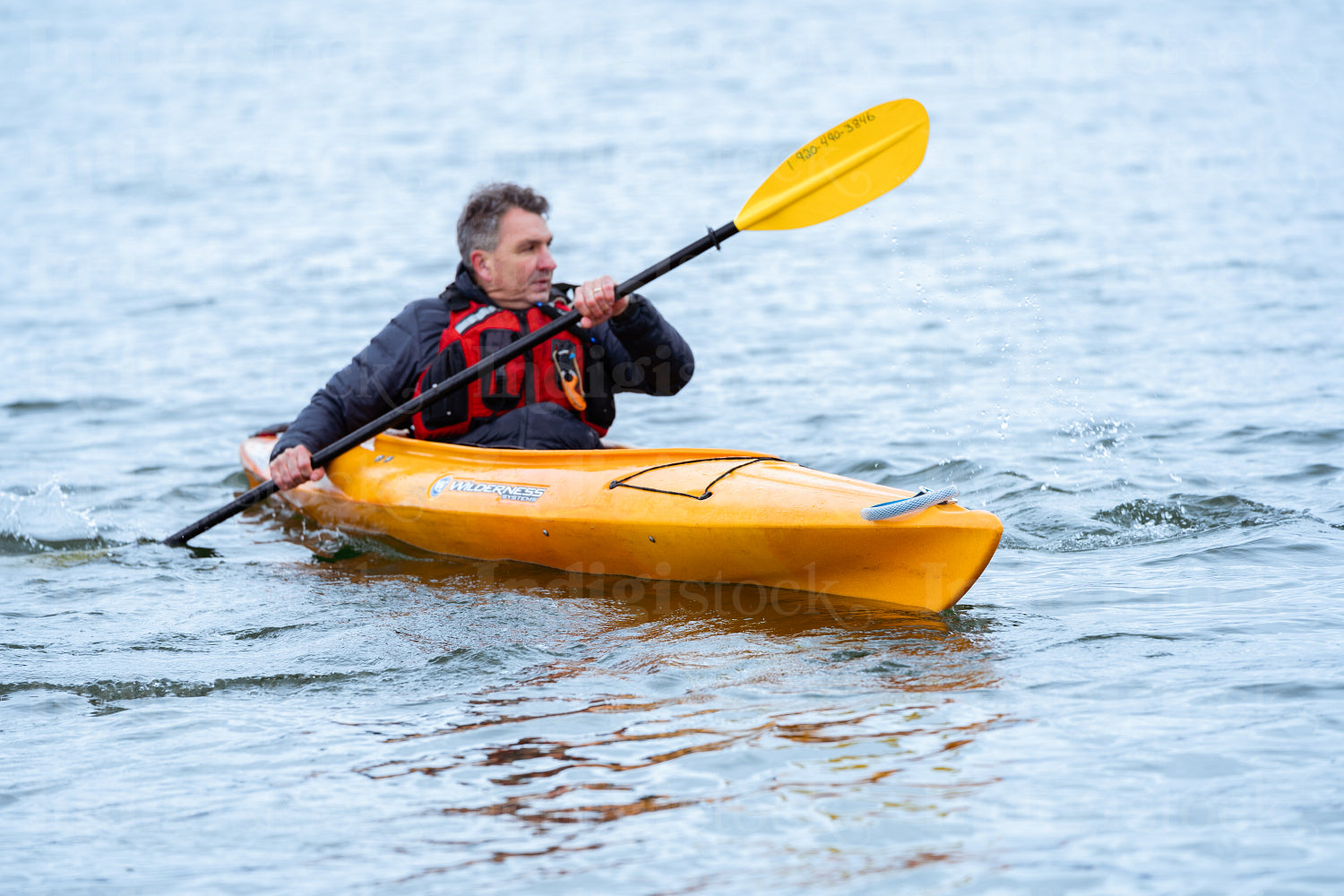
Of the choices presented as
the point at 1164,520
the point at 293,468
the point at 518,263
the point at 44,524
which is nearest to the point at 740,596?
the point at 518,263

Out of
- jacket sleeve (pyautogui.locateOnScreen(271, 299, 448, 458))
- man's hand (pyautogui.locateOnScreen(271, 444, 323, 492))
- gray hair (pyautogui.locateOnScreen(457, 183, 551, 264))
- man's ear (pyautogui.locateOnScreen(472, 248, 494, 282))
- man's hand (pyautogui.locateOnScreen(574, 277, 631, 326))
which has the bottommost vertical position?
man's hand (pyautogui.locateOnScreen(271, 444, 323, 492))

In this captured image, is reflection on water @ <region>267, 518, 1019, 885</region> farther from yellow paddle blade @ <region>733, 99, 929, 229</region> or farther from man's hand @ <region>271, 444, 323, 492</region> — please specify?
yellow paddle blade @ <region>733, 99, 929, 229</region>

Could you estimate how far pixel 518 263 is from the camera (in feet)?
15.9

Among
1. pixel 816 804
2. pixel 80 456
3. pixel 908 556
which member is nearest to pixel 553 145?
pixel 80 456

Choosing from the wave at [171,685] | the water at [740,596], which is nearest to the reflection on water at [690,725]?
the water at [740,596]

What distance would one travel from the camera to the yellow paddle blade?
15.4 ft

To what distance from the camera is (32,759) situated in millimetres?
3391

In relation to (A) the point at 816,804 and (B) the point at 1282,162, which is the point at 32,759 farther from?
(B) the point at 1282,162

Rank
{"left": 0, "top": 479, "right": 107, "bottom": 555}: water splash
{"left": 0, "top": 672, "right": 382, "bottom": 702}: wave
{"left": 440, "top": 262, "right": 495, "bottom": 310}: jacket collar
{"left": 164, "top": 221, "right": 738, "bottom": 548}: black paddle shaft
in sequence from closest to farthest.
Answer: {"left": 0, "top": 672, "right": 382, "bottom": 702}: wave
{"left": 164, "top": 221, "right": 738, "bottom": 548}: black paddle shaft
{"left": 440, "top": 262, "right": 495, "bottom": 310}: jacket collar
{"left": 0, "top": 479, "right": 107, "bottom": 555}: water splash

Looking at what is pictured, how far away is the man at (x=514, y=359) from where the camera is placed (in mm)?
4836

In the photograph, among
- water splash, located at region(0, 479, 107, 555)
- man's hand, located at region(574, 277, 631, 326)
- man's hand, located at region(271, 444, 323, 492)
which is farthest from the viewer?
water splash, located at region(0, 479, 107, 555)

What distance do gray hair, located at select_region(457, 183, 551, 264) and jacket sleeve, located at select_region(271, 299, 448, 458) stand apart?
0.27 m

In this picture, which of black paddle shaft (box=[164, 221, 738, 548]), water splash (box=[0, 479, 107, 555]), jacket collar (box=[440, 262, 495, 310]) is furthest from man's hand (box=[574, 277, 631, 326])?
water splash (box=[0, 479, 107, 555])

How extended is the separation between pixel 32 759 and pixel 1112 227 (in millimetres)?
9136
